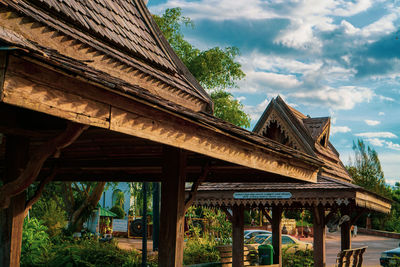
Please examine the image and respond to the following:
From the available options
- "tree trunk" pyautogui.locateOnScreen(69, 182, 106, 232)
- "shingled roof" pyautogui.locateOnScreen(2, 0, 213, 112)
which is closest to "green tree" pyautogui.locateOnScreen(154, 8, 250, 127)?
"tree trunk" pyautogui.locateOnScreen(69, 182, 106, 232)

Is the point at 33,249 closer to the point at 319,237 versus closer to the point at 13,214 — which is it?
the point at 319,237

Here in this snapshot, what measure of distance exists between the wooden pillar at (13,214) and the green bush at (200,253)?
10.9m

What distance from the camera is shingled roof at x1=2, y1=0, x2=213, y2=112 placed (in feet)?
20.3

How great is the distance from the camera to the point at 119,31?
24.8 feet

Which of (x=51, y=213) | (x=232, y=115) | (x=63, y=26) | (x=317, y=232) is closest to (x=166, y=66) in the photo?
(x=63, y=26)

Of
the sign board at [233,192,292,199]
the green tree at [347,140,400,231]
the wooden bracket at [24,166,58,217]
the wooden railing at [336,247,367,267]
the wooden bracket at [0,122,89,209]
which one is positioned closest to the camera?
the wooden bracket at [0,122,89,209]

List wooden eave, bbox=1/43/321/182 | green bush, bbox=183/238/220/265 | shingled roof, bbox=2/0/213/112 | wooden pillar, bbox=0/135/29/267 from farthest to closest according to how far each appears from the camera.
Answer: green bush, bbox=183/238/220/265, shingled roof, bbox=2/0/213/112, wooden pillar, bbox=0/135/29/267, wooden eave, bbox=1/43/321/182

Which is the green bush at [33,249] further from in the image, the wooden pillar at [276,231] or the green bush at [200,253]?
the wooden pillar at [276,231]

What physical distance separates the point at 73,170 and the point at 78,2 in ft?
10.2

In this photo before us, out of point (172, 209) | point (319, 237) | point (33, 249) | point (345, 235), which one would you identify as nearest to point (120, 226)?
point (33, 249)

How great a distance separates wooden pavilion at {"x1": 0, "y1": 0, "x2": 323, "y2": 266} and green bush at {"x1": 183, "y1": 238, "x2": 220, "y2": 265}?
783 cm

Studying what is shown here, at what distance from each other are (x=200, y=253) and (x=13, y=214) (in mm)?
11827

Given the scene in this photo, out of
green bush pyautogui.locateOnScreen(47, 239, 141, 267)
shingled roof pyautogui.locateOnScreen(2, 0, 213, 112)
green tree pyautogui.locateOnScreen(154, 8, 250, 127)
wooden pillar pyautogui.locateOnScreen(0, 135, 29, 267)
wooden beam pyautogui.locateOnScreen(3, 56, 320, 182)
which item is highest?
green tree pyautogui.locateOnScreen(154, 8, 250, 127)

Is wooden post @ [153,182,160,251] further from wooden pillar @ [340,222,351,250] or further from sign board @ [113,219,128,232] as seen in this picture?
sign board @ [113,219,128,232]
